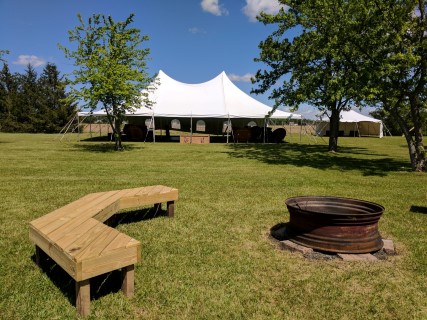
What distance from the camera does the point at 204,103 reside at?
26609 mm

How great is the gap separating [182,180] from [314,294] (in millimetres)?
6718

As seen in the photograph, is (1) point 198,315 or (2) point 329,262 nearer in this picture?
(1) point 198,315

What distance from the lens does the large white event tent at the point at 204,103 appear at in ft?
80.9

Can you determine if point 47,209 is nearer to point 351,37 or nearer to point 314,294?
point 314,294

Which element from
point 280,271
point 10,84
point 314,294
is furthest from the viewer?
point 10,84

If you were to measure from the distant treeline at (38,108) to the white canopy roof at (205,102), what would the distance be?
20681 mm

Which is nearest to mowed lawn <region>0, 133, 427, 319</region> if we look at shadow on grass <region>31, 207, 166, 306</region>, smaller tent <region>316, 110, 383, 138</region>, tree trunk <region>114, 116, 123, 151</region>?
shadow on grass <region>31, 207, 166, 306</region>

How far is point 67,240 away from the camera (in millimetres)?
3309

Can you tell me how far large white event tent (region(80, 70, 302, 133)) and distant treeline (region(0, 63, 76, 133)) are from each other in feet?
68.1

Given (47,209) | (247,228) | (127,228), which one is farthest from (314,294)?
(47,209)

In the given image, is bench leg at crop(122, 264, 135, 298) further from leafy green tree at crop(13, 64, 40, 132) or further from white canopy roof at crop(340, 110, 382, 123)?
leafy green tree at crop(13, 64, 40, 132)

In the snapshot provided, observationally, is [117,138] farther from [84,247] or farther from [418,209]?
[84,247]

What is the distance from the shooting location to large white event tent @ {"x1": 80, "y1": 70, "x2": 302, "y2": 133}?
24.7m

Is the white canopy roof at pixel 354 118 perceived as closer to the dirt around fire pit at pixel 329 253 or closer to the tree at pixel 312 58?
the tree at pixel 312 58
